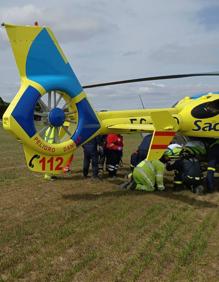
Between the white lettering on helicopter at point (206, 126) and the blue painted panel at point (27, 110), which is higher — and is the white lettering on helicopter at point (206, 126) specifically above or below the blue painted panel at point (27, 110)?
below

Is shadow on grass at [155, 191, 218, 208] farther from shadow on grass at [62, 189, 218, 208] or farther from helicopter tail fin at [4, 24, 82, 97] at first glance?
helicopter tail fin at [4, 24, 82, 97]

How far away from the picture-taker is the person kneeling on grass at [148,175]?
30.5 feet

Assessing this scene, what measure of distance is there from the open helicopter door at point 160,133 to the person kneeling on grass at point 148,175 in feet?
1.12

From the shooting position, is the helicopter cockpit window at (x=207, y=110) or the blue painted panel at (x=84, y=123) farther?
the helicopter cockpit window at (x=207, y=110)

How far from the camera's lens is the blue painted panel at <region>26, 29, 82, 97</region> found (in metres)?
7.53

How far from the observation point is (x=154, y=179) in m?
9.47

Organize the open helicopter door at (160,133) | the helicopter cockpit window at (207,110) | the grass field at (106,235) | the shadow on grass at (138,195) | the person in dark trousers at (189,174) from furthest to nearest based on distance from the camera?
the helicopter cockpit window at (207,110)
the person in dark trousers at (189,174)
the open helicopter door at (160,133)
the shadow on grass at (138,195)
the grass field at (106,235)

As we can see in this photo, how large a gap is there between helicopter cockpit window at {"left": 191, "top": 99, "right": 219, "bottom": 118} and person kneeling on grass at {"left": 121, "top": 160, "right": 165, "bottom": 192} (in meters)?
1.75

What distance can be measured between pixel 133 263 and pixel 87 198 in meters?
3.81

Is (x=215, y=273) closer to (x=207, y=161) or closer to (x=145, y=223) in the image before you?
(x=145, y=223)

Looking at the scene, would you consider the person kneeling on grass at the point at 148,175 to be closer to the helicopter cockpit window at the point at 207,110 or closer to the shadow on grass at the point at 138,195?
the shadow on grass at the point at 138,195

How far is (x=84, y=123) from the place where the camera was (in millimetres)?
8484

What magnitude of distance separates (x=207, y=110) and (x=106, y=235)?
5.24 m

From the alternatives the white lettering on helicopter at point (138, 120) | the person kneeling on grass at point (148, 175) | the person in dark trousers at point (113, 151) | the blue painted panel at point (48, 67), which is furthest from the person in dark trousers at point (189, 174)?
the blue painted panel at point (48, 67)
